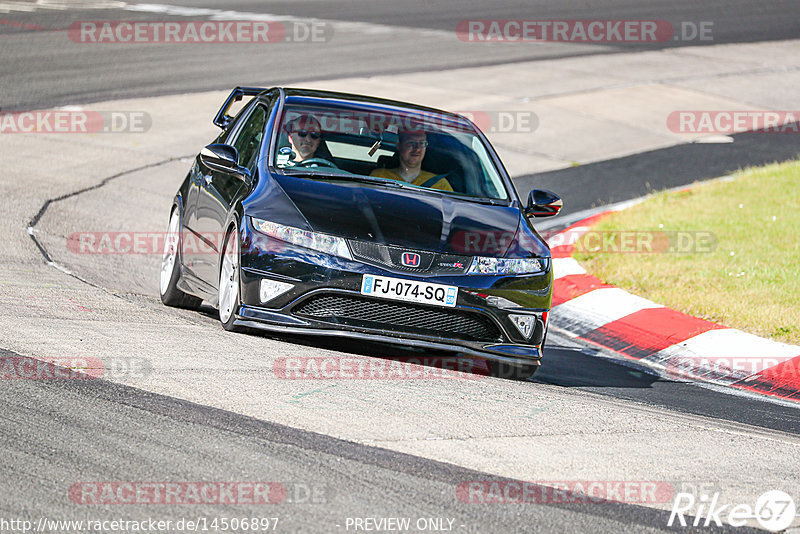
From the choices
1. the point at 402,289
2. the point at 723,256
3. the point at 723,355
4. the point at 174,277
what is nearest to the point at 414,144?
the point at 402,289

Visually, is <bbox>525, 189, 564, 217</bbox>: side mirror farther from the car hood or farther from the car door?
the car door

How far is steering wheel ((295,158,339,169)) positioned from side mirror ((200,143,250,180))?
37cm

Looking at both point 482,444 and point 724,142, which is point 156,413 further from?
point 724,142

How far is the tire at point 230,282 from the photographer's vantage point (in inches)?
268

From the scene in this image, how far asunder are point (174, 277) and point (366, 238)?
2.09 meters

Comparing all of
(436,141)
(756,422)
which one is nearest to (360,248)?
(436,141)

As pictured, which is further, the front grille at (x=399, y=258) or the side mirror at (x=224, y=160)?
the side mirror at (x=224, y=160)

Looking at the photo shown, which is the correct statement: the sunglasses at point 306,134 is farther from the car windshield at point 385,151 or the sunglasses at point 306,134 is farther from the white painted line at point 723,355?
the white painted line at point 723,355

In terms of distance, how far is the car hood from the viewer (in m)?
6.71

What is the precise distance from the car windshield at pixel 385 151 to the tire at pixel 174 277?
121 centimetres

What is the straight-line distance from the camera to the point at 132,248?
413 inches

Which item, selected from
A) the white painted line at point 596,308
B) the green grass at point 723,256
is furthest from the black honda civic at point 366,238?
the green grass at point 723,256

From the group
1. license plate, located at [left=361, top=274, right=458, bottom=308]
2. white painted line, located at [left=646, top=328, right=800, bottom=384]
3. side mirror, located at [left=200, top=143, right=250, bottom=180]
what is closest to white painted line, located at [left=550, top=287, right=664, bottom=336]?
white painted line, located at [left=646, top=328, right=800, bottom=384]

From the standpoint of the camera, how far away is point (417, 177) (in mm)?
7824
